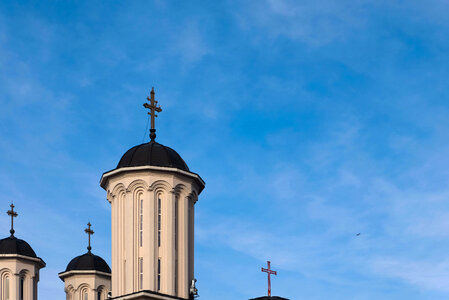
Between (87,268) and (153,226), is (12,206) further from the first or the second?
(153,226)

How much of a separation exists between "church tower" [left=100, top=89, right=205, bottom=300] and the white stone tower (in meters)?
21.6

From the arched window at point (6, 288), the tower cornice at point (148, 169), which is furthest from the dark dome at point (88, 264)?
the tower cornice at point (148, 169)

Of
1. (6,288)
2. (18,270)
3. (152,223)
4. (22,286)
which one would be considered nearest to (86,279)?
(22,286)

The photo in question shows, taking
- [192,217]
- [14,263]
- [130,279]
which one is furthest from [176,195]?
[14,263]

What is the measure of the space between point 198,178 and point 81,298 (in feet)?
76.4

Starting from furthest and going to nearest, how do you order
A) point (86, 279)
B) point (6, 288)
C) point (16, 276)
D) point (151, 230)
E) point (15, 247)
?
1. point (86, 279)
2. point (15, 247)
3. point (16, 276)
4. point (6, 288)
5. point (151, 230)

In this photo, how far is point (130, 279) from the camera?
4281 centimetres

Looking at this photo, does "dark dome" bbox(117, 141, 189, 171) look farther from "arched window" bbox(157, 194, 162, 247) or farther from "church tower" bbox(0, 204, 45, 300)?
"church tower" bbox(0, 204, 45, 300)

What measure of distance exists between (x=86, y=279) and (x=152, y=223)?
23.7m

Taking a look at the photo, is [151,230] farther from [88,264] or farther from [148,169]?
[88,264]

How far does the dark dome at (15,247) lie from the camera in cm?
6244

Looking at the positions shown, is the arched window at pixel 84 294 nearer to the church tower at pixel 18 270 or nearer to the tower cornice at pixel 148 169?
the church tower at pixel 18 270

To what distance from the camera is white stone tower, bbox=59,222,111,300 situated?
65750 millimetres

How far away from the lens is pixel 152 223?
4353 cm
